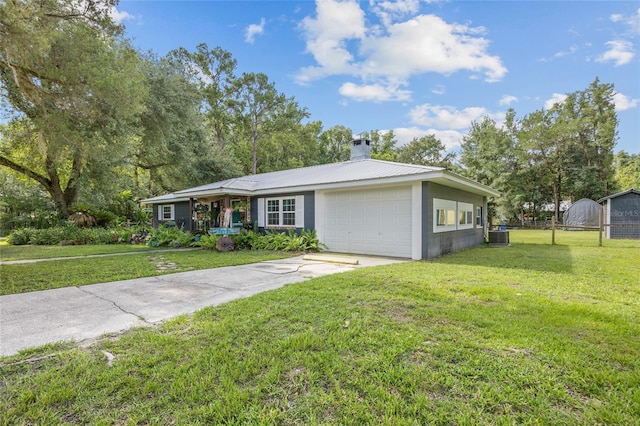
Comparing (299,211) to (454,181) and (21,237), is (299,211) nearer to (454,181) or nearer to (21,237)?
(454,181)

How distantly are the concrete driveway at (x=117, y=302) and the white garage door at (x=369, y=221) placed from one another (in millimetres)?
3219

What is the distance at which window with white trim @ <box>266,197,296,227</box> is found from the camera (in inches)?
471

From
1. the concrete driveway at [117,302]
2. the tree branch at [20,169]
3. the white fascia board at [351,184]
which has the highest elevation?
the tree branch at [20,169]

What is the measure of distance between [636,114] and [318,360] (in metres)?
37.2

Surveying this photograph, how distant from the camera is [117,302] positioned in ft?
14.8

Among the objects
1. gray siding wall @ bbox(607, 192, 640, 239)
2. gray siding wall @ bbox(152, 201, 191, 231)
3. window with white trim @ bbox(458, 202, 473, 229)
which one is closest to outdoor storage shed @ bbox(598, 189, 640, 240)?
gray siding wall @ bbox(607, 192, 640, 239)

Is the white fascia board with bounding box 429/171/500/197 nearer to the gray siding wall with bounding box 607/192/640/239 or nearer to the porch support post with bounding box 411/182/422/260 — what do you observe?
the porch support post with bounding box 411/182/422/260

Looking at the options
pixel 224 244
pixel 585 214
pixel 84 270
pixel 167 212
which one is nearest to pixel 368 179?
pixel 224 244

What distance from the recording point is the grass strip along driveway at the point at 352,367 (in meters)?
2.00

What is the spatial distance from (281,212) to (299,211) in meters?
0.94

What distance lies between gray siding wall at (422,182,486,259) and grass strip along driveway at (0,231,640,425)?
4.59 m

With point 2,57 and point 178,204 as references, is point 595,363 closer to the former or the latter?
point 2,57

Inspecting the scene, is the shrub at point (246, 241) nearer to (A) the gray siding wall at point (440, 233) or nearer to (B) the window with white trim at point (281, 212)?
(B) the window with white trim at point (281, 212)

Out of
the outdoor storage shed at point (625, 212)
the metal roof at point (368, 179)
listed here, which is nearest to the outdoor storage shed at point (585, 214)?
the outdoor storage shed at point (625, 212)
